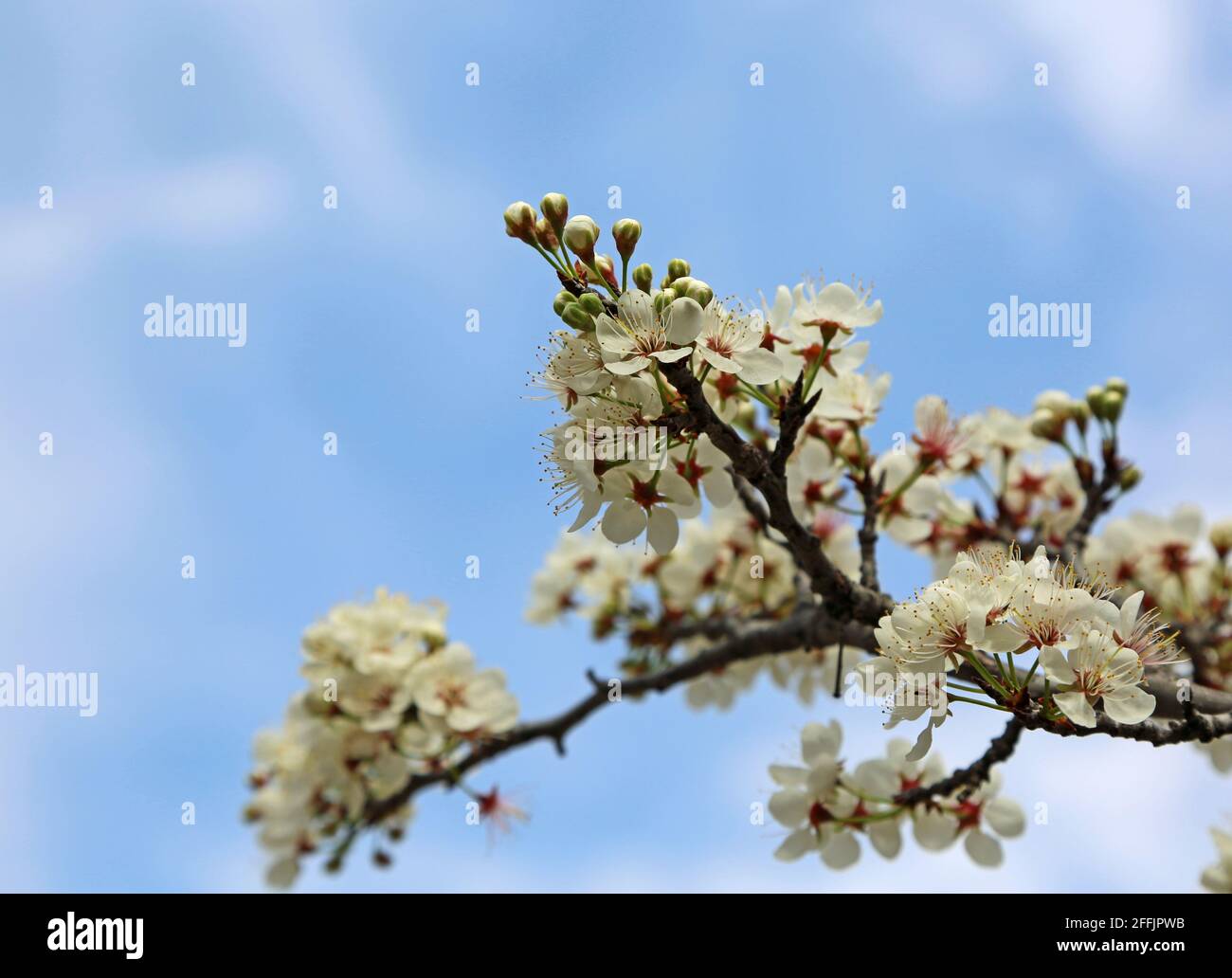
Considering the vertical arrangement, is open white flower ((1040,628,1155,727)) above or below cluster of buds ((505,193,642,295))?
below

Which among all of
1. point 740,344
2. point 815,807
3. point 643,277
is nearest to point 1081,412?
point 815,807

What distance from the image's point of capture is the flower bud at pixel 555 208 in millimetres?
2254

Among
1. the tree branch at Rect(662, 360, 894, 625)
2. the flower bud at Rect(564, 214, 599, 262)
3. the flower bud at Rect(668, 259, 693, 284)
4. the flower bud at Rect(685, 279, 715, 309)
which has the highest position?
the flower bud at Rect(564, 214, 599, 262)

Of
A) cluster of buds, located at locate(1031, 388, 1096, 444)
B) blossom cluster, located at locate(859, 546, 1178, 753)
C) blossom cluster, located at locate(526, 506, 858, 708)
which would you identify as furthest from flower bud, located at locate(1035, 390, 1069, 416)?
blossom cluster, located at locate(859, 546, 1178, 753)

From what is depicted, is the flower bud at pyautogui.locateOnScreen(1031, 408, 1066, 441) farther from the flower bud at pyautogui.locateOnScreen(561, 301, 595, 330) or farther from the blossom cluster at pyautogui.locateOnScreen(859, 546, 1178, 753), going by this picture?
the flower bud at pyautogui.locateOnScreen(561, 301, 595, 330)

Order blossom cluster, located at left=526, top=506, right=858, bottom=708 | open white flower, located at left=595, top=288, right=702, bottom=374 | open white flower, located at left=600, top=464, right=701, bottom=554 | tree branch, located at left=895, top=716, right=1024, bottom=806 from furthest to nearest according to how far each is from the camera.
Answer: blossom cluster, located at left=526, top=506, right=858, bottom=708 < tree branch, located at left=895, top=716, right=1024, bottom=806 < open white flower, located at left=600, top=464, right=701, bottom=554 < open white flower, located at left=595, top=288, right=702, bottom=374

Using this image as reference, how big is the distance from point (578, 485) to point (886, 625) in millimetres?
764

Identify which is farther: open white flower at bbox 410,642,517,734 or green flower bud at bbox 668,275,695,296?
open white flower at bbox 410,642,517,734

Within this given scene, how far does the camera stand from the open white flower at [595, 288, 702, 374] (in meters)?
2.14

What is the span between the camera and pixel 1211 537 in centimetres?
473

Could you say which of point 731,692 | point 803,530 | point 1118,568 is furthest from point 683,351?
point 1118,568

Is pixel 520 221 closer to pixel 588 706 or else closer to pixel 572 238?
pixel 572 238

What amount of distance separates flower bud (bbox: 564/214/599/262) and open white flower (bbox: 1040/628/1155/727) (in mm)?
1297
